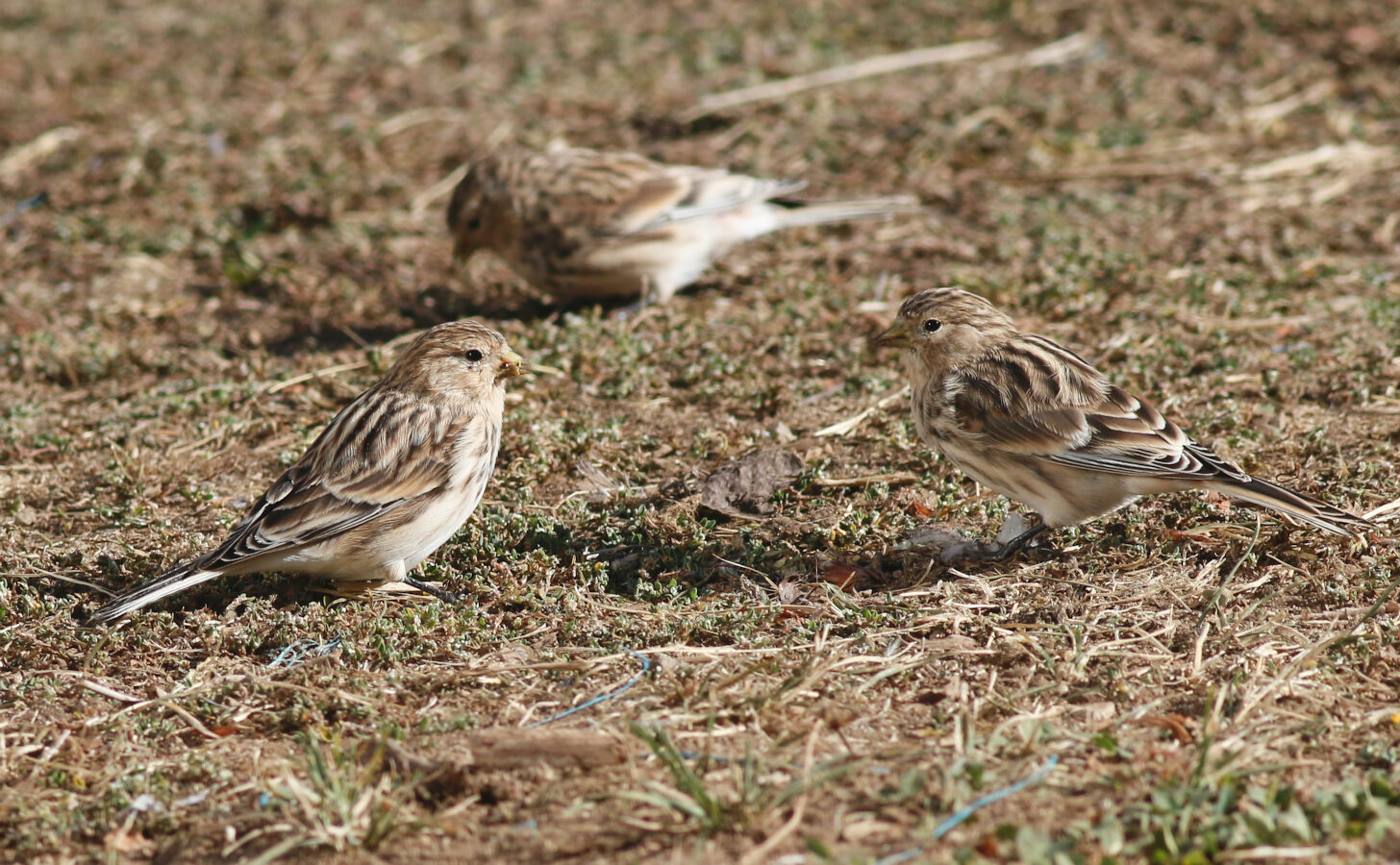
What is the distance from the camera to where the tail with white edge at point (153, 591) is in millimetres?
5164

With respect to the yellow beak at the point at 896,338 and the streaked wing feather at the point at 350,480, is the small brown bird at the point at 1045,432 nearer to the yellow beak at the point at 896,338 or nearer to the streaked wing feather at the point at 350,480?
the yellow beak at the point at 896,338

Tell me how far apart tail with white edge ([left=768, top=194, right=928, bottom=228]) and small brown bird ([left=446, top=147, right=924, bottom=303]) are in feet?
0.06

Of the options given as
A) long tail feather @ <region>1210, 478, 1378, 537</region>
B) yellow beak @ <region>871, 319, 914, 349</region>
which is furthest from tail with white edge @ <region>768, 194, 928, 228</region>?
long tail feather @ <region>1210, 478, 1378, 537</region>

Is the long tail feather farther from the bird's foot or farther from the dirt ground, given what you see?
the bird's foot

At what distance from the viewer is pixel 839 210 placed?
941 cm

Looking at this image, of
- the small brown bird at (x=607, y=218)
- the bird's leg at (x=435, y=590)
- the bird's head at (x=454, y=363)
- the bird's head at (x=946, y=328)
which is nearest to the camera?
the bird's leg at (x=435, y=590)

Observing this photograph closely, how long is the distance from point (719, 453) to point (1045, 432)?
5.35 ft

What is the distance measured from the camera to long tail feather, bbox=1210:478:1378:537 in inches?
197

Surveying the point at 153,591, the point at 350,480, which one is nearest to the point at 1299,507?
the point at 350,480

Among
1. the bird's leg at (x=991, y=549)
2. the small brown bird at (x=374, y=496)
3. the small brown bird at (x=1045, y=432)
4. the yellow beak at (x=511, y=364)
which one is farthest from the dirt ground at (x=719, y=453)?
the yellow beak at (x=511, y=364)

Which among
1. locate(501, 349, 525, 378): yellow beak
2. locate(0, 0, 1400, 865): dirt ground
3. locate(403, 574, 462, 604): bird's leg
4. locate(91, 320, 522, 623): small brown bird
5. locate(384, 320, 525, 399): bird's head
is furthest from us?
locate(501, 349, 525, 378): yellow beak

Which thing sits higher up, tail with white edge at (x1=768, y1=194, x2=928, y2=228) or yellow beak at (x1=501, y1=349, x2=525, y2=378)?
yellow beak at (x1=501, y1=349, x2=525, y2=378)

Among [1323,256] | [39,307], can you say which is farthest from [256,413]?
[1323,256]

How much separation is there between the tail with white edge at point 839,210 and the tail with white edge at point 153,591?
5004 millimetres
